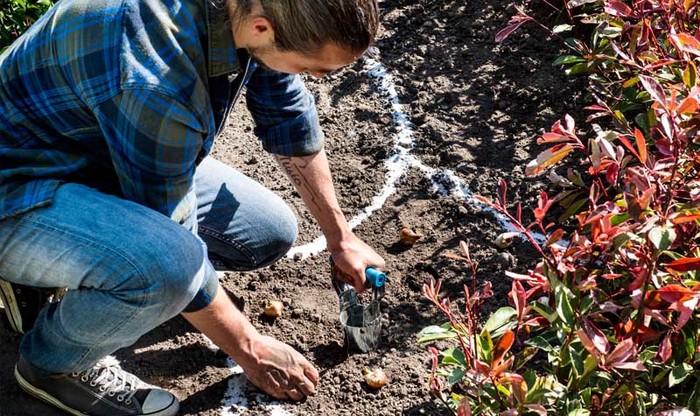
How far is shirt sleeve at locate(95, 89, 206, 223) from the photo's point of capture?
2.09m

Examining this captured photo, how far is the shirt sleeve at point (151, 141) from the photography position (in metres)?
2.09

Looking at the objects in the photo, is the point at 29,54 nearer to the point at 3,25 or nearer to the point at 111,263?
the point at 111,263

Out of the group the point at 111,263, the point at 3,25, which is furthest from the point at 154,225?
the point at 3,25

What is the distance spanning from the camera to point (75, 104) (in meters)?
2.22

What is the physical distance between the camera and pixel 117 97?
210 cm

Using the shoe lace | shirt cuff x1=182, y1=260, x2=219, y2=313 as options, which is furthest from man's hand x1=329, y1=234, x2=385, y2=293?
the shoe lace

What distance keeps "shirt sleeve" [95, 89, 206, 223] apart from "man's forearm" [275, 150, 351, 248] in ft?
1.92

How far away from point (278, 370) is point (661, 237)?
1337 mm

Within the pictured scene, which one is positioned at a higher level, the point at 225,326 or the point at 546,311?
the point at 546,311

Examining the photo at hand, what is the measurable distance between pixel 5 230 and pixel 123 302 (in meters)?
0.36

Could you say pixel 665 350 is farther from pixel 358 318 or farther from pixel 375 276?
pixel 358 318

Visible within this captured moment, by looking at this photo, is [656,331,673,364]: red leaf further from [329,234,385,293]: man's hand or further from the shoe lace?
the shoe lace

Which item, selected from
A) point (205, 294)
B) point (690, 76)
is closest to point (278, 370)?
point (205, 294)

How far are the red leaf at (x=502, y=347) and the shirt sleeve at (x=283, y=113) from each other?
1102 mm
